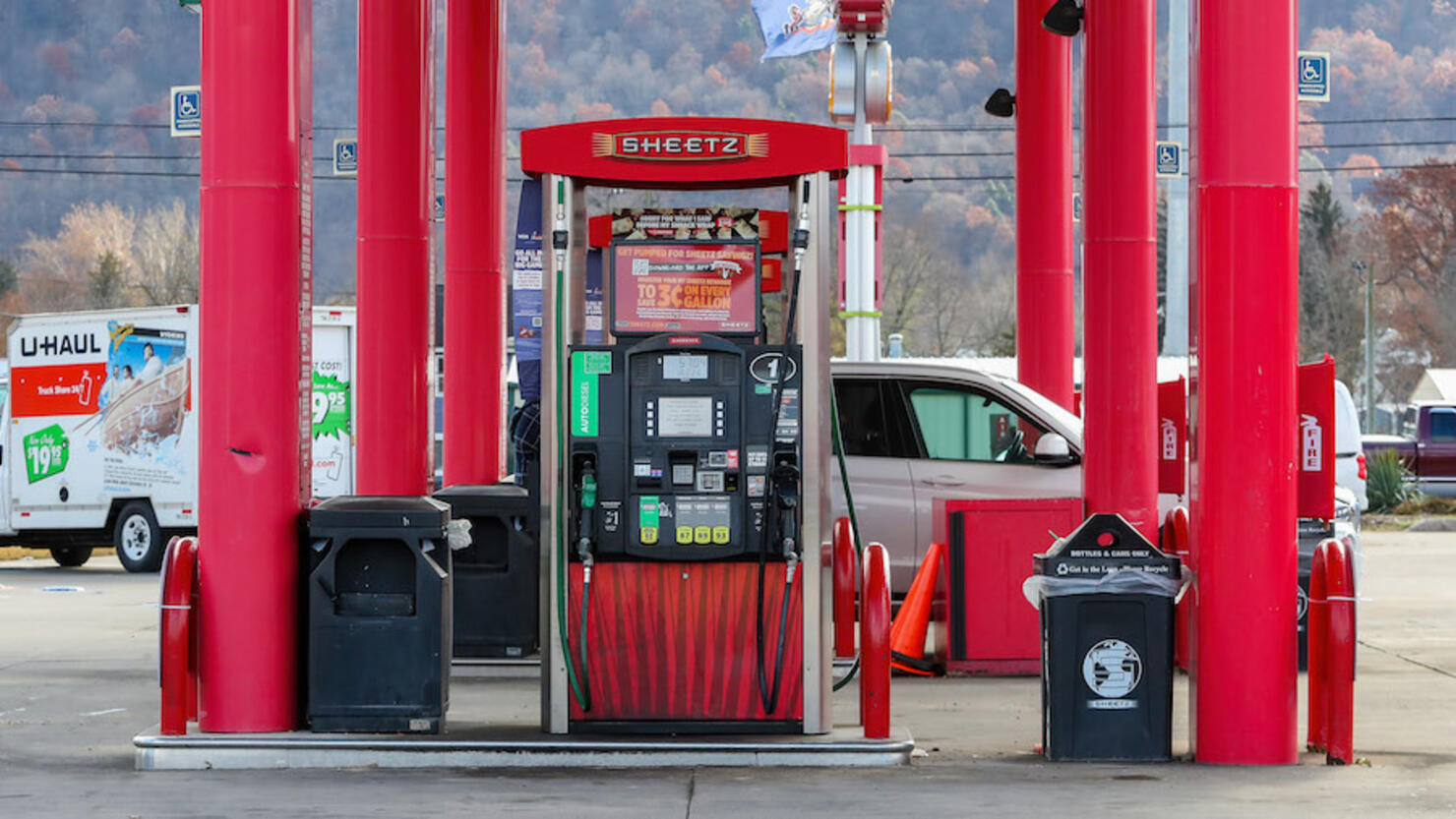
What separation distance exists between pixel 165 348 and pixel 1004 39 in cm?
15935

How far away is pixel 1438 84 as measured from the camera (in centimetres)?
16100

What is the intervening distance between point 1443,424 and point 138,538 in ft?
82.0

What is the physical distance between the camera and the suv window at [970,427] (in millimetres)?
13469

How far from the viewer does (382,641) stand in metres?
8.88

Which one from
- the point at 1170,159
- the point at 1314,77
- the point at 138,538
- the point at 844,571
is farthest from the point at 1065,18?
the point at 138,538

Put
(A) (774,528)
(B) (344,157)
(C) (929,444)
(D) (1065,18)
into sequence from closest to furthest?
(A) (774,528)
(C) (929,444)
(D) (1065,18)
(B) (344,157)

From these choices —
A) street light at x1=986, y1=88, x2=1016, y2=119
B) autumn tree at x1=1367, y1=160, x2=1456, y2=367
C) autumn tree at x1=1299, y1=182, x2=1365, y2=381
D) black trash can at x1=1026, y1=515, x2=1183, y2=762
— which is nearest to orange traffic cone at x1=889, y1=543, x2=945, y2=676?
black trash can at x1=1026, y1=515, x2=1183, y2=762

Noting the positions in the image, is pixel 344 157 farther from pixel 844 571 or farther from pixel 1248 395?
pixel 1248 395

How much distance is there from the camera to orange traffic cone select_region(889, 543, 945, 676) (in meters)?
12.1

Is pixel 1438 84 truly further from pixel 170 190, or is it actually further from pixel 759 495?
pixel 759 495

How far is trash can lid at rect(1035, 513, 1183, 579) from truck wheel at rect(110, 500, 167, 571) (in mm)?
15958

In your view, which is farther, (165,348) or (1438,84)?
(1438,84)

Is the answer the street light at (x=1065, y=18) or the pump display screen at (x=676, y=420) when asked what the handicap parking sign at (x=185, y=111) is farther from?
the pump display screen at (x=676, y=420)

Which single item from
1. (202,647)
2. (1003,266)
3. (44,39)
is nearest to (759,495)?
(202,647)
